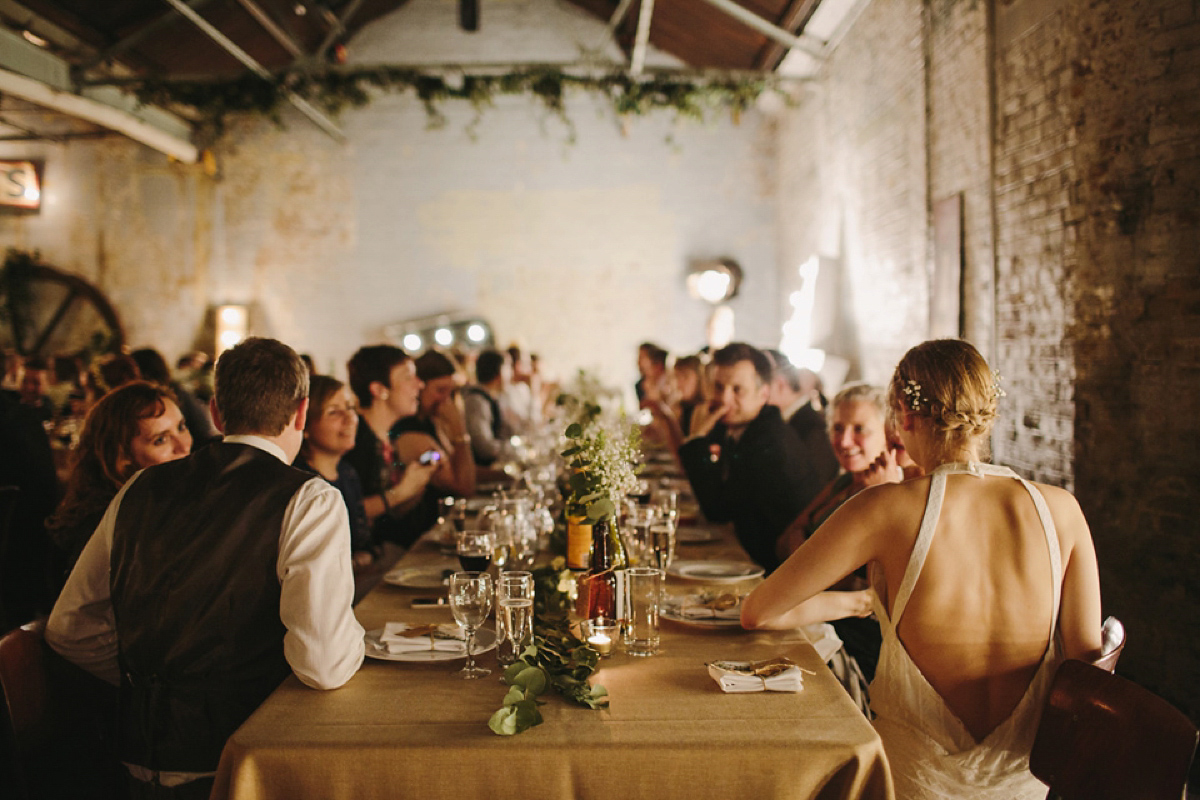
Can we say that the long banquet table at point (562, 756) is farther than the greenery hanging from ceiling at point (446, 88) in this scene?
No

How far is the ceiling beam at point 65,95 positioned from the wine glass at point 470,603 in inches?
309

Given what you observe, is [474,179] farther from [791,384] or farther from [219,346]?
[791,384]

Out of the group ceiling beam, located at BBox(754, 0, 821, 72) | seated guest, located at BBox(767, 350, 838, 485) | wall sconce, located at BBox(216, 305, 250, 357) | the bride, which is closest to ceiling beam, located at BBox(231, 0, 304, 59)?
wall sconce, located at BBox(216, 305, 250, 357)

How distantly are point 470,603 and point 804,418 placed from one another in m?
3.32

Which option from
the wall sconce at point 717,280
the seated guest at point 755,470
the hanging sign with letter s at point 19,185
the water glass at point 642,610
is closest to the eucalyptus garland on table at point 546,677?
the water glass at point 642,610

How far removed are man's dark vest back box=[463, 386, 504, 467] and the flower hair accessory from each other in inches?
184

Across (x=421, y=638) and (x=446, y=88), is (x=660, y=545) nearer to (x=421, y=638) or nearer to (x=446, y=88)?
(x=421, y=638)

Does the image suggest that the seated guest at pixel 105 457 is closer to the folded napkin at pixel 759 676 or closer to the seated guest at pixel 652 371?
the folded napkin at pixel 759 676

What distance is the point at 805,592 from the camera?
1.91m

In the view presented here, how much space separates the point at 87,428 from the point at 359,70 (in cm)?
658

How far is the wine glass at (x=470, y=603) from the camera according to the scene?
1817 millimetres

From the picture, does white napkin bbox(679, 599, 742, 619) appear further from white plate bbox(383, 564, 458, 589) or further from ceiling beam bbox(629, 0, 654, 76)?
ceiling beam bbox(629, 0, 654, 76)

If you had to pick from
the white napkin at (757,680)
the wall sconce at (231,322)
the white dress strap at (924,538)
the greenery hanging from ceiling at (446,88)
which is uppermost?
the greenery hanging from ceiling at (446,88)

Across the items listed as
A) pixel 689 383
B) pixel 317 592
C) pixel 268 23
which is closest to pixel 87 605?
pixel 317 592
